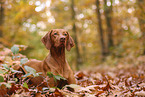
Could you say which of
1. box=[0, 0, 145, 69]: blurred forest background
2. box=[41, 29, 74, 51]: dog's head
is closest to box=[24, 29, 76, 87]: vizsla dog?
box=[41, 29, 74, 51]: dog's head

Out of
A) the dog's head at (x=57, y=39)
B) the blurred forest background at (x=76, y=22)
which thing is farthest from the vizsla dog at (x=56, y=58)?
the blurred forest background at (x=76, y=22)

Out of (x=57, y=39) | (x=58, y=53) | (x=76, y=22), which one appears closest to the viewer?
(x=57, y=39)

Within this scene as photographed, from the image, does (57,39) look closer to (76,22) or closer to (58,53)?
(58,53)

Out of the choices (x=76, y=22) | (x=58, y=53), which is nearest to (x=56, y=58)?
(x=58, y=53)

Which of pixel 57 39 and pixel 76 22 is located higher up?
pixel 76 22

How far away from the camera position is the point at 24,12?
11.1 metres

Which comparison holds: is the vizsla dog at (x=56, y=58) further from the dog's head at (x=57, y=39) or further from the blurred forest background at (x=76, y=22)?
the blurred forest background at (x=76, y=22)

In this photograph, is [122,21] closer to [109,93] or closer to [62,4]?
[62,4]

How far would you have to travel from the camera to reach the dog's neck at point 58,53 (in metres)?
3.47

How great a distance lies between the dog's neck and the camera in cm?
347

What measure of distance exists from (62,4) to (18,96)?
49.0ft

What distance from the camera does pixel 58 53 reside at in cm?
350

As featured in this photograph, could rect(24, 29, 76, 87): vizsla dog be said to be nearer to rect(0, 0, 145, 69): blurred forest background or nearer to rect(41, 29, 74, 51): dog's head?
rect(41, 29, 74, 51): dog's head

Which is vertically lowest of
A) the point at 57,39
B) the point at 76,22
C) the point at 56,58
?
the point at 56,58
